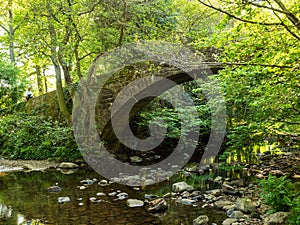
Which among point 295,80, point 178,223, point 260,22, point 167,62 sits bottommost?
point 178,223

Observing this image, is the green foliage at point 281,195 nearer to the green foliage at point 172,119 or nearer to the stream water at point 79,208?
the stream water at point 79,208

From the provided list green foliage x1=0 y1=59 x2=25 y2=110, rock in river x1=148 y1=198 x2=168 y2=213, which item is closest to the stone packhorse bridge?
rock in river x1=148 y1=198 x2=168 y2=213

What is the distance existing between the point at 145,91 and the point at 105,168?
8.89 ft

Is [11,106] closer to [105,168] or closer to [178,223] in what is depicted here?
[105,168]

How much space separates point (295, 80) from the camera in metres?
3.88

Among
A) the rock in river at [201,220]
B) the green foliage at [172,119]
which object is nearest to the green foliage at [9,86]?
the green foliage at [172,119]

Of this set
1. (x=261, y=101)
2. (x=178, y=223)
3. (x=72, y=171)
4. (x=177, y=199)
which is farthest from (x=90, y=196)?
(x=261, y=101)

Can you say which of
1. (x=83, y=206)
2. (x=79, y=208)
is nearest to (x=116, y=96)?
(x=83, y=206)

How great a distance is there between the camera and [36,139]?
1144cm

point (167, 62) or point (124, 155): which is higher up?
point (167, 62)

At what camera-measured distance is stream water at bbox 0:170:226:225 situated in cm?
488

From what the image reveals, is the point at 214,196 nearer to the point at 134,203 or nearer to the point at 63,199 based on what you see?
the point at 134,203

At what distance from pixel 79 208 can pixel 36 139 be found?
21.8 feet

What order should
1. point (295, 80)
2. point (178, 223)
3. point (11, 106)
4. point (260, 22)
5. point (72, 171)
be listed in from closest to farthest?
1. point (260, 22)
2. point (295, 80)
3. point (178, 223)
4. point (72, 171)
5. point (11, 106)
